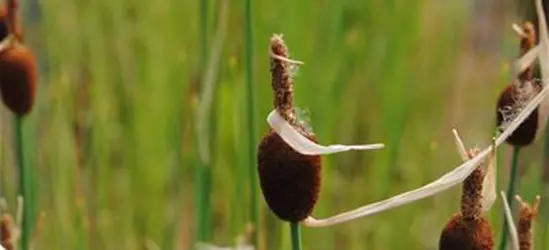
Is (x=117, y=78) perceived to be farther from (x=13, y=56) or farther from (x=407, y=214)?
(x=13, y=56)

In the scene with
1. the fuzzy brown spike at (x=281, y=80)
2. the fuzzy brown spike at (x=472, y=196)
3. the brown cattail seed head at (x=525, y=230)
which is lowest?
the brown cattail seed head at (x=525, y=230)

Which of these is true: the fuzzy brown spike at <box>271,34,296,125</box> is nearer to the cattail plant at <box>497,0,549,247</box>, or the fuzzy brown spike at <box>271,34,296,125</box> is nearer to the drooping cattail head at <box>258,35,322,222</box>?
the drooping cattail head at <box>258,35,322,222</box>

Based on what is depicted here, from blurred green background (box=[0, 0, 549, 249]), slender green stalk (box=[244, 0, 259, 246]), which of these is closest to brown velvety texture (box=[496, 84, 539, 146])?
slender green stalk (box=[244, 0, 259, 246])

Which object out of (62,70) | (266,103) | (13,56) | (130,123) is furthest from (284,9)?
(13,56)

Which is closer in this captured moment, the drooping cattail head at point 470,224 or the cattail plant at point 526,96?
the drooping cattail head at point 470,224

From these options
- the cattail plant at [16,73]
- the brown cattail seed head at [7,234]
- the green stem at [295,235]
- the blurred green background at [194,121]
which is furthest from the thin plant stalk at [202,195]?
the green stem at [295,235]

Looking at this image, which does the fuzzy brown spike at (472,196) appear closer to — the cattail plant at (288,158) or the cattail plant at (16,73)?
the cattail plant at (288,158)
